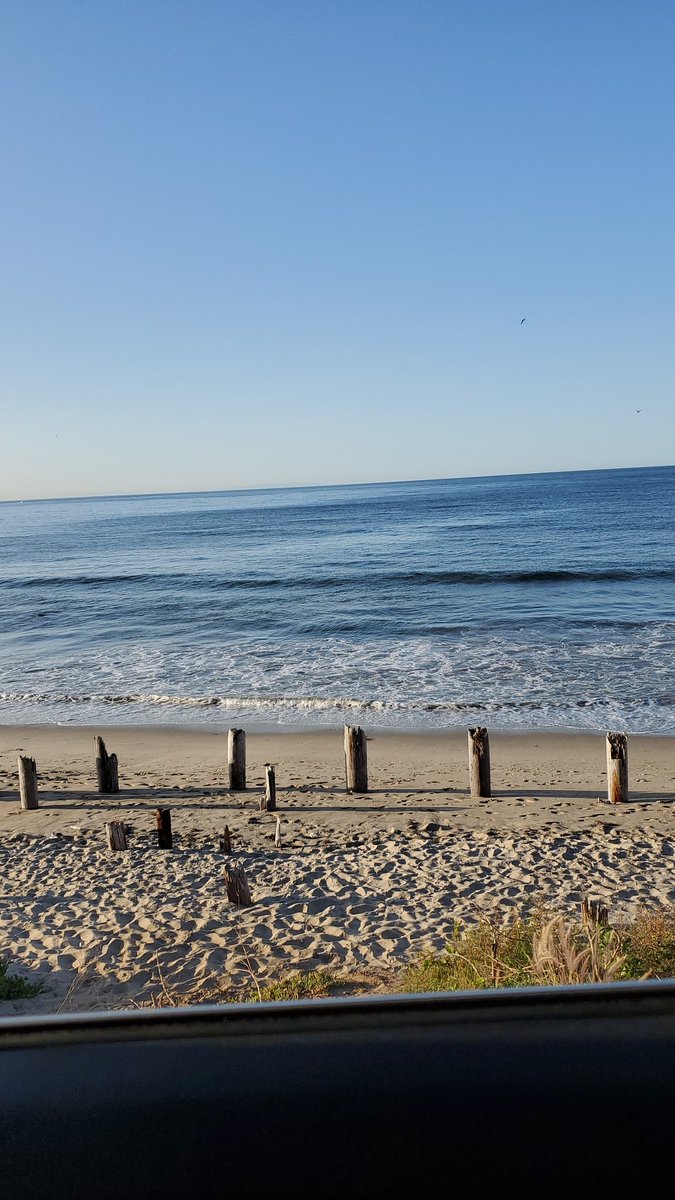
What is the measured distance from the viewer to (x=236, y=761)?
12.6 m

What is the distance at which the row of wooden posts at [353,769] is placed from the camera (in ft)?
37.2

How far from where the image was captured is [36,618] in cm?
3294

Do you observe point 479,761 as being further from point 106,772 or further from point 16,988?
point 16,988

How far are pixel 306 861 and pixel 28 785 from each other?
5.01 m

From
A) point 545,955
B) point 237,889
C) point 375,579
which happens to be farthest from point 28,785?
point 375,579

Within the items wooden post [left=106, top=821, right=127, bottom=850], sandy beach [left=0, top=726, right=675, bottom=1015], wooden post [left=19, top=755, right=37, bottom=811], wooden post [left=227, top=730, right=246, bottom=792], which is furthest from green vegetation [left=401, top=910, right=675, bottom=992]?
wooden post [left=19, top=755, right=37, bottom=811]

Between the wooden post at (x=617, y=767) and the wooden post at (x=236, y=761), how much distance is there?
5.56 metres

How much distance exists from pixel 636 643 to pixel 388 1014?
23.5 metres

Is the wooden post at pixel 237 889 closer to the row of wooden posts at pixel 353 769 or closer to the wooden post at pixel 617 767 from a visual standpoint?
the row of wooden posts at pixel 353 769

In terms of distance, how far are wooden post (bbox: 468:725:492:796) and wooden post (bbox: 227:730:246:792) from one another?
141 inches

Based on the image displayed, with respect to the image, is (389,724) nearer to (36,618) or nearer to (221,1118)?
(221,1118)

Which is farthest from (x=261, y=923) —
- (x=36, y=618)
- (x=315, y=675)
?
(x=36, y=618)

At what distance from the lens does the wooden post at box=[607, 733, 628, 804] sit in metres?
11.2

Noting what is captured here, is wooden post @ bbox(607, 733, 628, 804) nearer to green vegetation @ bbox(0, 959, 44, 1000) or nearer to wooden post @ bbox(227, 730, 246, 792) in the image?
wooden post @ bbox(227, 730, 246, 792)
